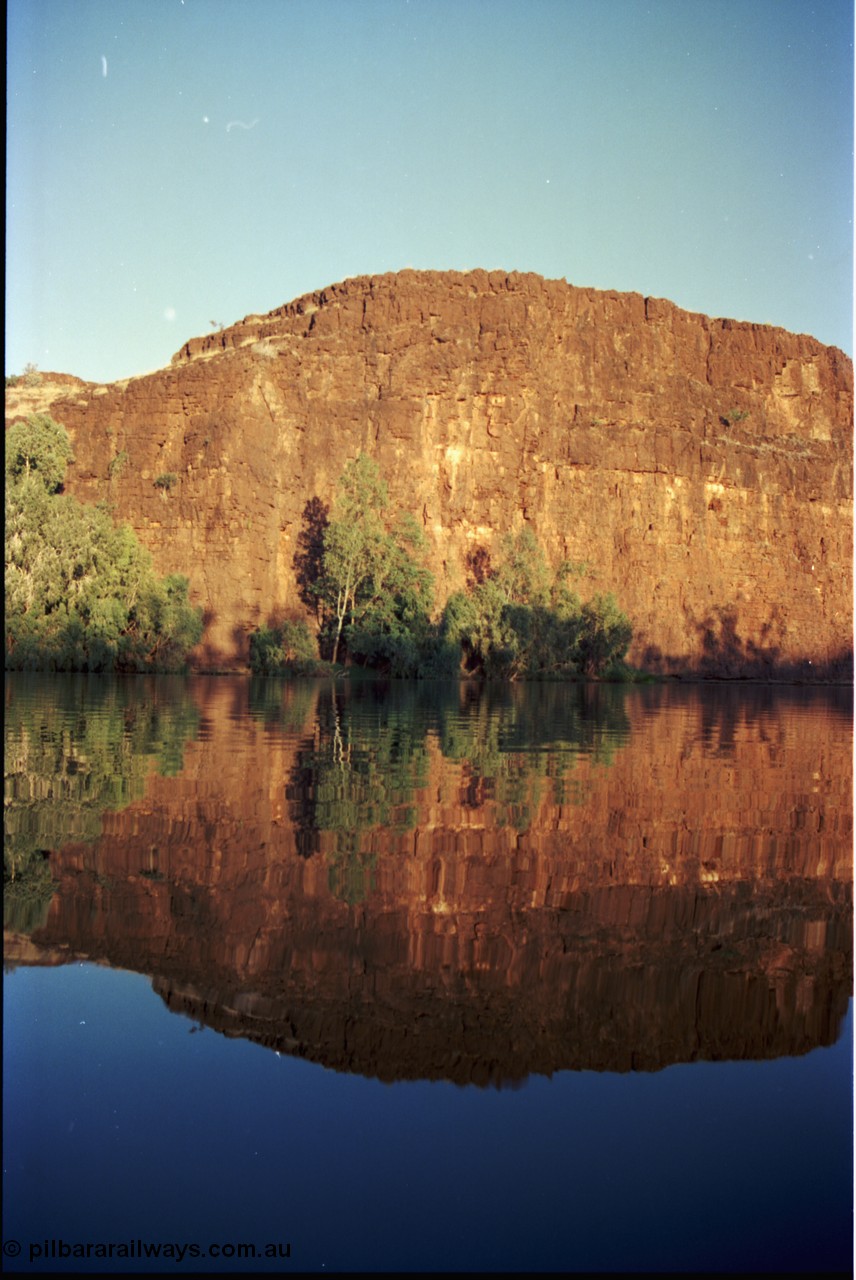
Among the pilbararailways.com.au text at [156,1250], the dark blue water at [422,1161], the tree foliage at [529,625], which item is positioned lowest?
the pilbararailways.com.au text at [156,1250]

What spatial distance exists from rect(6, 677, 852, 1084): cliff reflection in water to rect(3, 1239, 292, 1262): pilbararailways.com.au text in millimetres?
790

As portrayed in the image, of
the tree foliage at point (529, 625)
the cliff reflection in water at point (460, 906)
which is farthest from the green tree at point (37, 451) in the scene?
the cliff reflection in water at point (460, 906)

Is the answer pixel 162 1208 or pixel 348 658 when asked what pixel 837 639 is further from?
pixel 162 1208

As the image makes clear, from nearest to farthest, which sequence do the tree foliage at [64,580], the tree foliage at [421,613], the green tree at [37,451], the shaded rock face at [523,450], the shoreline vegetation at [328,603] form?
the tree foliage at [64,580]
the shoreline vegetation at [328,603]
the green tree at [37,451]
the tree foliage at [421,613]
the shaded rock face at [523,450]

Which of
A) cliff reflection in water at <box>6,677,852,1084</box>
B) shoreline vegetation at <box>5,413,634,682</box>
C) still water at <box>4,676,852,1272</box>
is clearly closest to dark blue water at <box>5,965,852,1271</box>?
still water at <box>4,676,852,1272</box>

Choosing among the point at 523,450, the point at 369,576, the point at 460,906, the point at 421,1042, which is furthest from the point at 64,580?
the point at 421,1042

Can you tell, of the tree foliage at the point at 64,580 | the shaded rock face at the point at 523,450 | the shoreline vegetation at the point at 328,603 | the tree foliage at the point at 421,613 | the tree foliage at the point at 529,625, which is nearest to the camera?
the tree foliage at the point at 64,580

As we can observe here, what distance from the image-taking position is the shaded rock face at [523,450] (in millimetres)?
73938

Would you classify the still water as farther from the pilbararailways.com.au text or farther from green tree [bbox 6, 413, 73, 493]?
green tree [bbox 6, 413, 73, 493]

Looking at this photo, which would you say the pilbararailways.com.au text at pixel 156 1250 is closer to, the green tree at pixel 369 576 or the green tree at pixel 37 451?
the green tree at pixel 37 451

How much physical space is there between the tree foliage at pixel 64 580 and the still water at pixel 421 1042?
130ft

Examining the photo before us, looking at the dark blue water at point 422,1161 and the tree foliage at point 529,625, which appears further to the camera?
the tree foliage at point 529,625

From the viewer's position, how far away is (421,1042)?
356 cm

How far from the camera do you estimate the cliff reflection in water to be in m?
3.77
